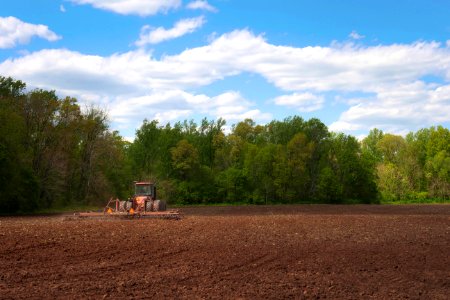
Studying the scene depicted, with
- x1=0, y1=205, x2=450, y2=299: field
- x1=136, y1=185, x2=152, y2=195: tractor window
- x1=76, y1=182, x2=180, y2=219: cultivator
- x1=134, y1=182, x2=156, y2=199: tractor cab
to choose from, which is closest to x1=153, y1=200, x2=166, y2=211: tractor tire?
x1=76, y1=182, x2=180, y2=219: cultivator

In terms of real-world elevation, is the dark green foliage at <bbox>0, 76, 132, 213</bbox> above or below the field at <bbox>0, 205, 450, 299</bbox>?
above

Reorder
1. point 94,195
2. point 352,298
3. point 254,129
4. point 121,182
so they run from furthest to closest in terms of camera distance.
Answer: point 254,129
point 121,182
point 94,195
point 352,298

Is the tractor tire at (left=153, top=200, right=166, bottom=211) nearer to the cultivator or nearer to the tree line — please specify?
the cultivator

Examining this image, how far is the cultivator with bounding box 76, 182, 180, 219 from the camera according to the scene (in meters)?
29.9

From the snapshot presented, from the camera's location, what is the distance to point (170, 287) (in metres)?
10.9

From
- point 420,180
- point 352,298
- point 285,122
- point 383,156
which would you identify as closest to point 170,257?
point 352,298

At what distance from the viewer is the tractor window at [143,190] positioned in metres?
34.7

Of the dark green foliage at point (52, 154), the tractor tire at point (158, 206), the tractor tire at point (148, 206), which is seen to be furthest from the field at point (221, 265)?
the dark green foliage at point (52, 154)

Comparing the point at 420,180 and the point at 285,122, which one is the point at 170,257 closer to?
the point at 285,122

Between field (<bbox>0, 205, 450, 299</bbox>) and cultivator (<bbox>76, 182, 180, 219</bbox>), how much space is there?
27.7 feet

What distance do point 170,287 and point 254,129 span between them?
85.0m

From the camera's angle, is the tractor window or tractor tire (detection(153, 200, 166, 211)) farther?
the tractor window

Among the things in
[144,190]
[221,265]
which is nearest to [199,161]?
[144,190]

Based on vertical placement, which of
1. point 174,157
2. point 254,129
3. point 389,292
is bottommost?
point 389,292
